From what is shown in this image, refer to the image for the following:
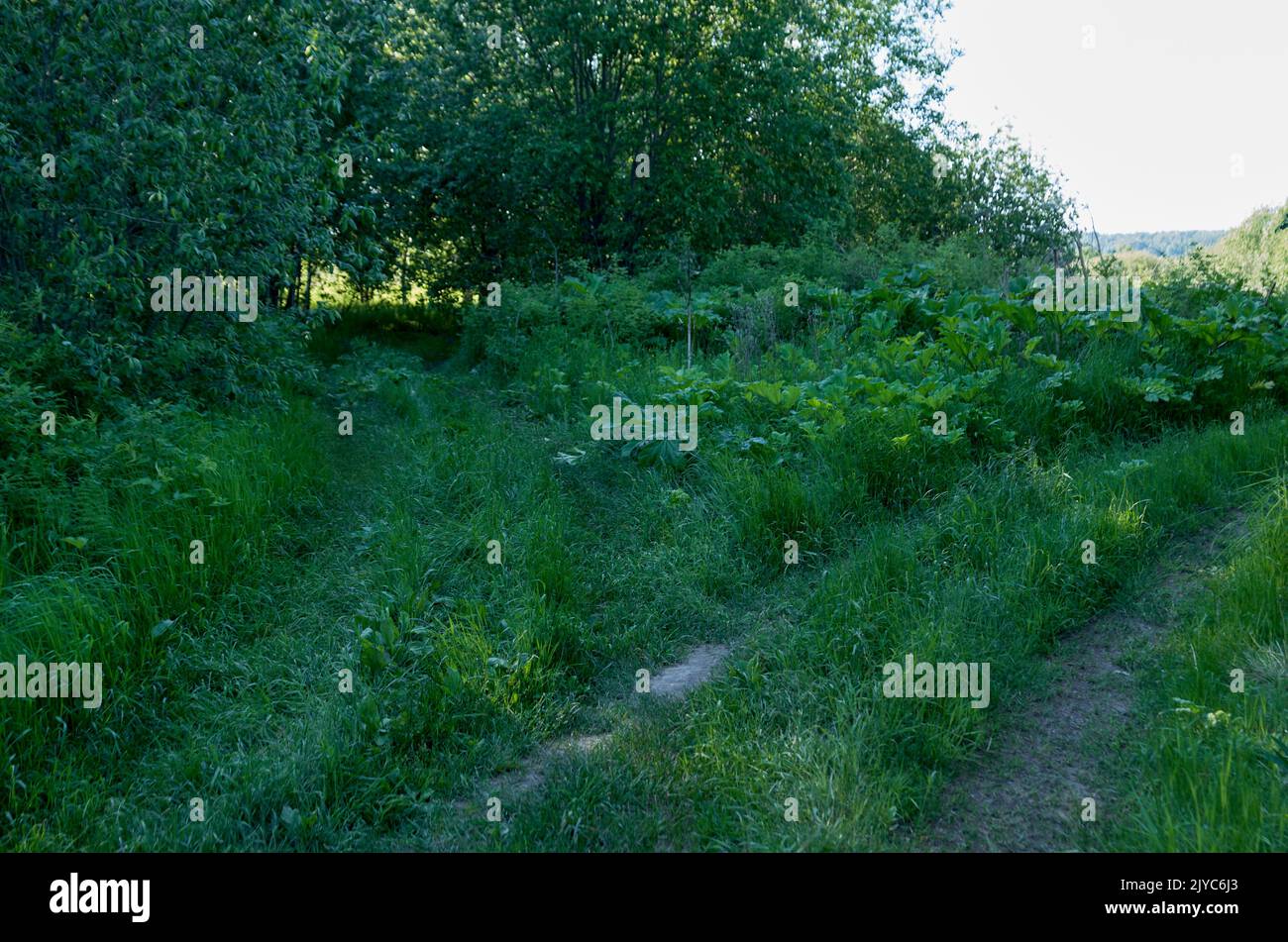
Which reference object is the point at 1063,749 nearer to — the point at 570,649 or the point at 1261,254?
the point at 570,649

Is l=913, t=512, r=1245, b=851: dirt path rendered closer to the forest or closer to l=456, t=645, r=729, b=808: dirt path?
the forest

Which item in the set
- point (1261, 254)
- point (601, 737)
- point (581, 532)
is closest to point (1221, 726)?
point (601, 737)

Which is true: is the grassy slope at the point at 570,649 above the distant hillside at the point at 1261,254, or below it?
below

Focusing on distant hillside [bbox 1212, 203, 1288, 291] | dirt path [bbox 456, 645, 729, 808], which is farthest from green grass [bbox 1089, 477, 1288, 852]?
distant hillside [bbox 1212, 203, 1288, 291]

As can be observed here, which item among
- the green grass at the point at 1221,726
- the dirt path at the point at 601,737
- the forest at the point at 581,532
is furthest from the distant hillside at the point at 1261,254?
the dirt path at the point at 601,737

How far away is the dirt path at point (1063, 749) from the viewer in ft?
10.3

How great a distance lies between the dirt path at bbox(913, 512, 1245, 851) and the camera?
10.3 ft

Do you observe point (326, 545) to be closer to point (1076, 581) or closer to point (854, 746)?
point (854, 746)

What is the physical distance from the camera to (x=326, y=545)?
5965mm

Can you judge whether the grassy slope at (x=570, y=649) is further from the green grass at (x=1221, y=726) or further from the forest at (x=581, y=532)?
the green grass at (x=1221, y=726)

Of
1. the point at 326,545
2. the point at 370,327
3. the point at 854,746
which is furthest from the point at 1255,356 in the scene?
the point at 370,327

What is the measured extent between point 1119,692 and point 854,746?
4.45 ft

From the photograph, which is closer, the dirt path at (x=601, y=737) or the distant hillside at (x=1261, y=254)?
the dirt path at (x=601, y=737)

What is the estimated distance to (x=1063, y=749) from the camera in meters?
3.57
